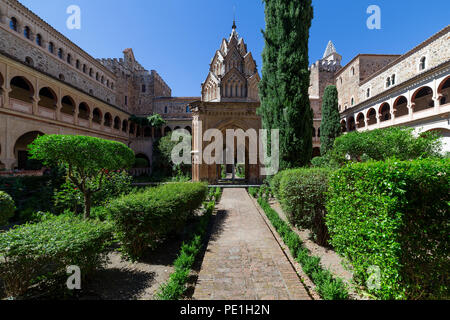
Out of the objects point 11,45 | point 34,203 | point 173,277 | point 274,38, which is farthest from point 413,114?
point 11,45

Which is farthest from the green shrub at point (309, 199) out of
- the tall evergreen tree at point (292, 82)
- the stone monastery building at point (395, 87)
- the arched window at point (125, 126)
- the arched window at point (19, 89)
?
the arched window at point (125, 126)

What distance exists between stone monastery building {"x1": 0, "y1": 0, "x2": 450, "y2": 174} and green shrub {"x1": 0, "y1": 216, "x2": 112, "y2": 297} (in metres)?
12.1

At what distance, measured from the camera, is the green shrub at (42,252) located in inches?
113

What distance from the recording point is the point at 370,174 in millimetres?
3135

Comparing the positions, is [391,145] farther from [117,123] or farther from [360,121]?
[117,123]

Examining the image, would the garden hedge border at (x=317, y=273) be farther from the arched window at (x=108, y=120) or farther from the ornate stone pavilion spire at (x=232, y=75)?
the arched window at (x=108, y=120)

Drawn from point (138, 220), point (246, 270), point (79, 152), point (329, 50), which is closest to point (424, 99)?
point (329, 50)

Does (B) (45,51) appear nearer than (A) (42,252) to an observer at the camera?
No

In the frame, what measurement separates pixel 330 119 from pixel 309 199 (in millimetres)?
21399

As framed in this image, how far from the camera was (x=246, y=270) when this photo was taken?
3693mm
